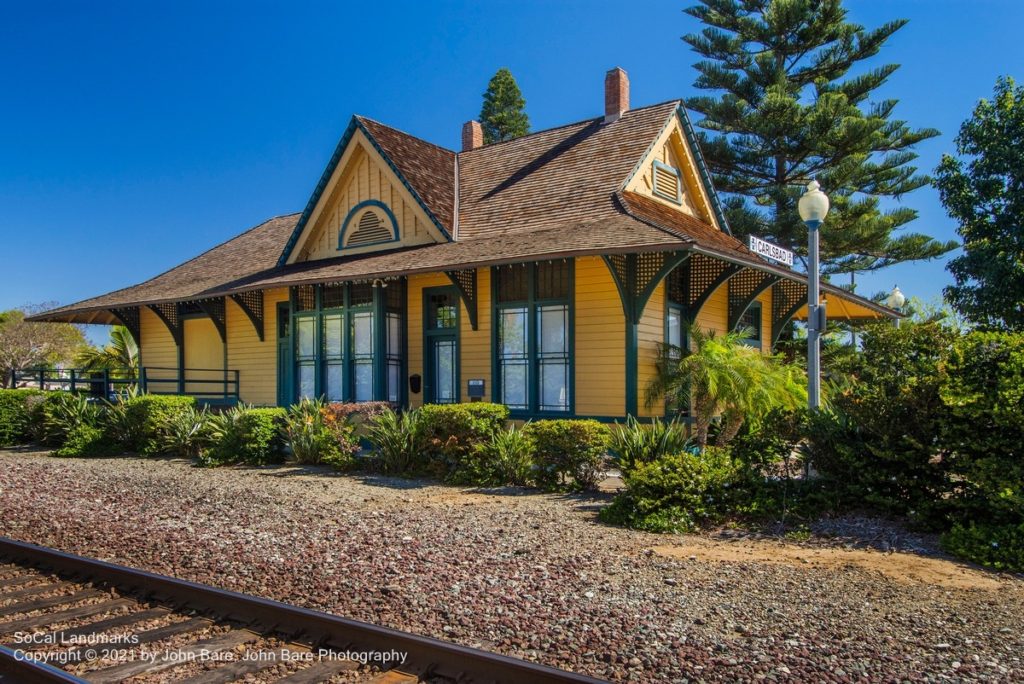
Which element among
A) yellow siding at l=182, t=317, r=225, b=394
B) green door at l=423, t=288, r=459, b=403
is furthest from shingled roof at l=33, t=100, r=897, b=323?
yellow siding at l=182, t=317, r=225, b=394

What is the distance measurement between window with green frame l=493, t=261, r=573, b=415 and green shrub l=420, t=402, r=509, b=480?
1.82m

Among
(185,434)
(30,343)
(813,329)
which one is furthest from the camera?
(30,343)

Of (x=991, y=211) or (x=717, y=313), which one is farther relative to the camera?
(x=991, y=211)

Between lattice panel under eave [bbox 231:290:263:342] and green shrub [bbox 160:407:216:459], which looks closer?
green shrub [bbox 160:407:216:459]

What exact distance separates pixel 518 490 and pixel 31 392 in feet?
46.2

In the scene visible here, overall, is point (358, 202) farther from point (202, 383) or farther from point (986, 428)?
point (986, 428)

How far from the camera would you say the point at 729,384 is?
11.0m

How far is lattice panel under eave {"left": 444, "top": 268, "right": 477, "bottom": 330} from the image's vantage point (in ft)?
47.5

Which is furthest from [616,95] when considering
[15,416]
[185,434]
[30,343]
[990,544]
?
[30,343]

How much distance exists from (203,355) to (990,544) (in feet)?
60.7

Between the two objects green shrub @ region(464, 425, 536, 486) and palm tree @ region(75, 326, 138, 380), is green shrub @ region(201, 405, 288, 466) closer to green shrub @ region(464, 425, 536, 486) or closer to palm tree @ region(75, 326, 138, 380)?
green shrub @ region(464, 425, 536, 486)

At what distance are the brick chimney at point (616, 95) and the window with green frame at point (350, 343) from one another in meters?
6.36

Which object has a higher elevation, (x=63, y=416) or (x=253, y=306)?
(x=253, y=306)

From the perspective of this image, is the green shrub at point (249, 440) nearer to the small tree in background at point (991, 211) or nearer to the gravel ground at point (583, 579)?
the gravel ground at point (583, 579)
